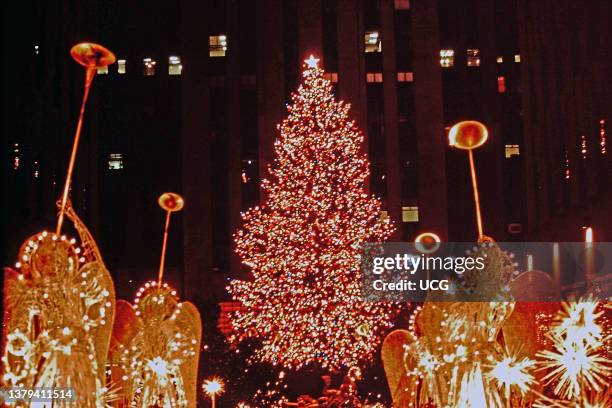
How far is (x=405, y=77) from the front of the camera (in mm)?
32031

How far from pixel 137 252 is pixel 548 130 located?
54.1ft

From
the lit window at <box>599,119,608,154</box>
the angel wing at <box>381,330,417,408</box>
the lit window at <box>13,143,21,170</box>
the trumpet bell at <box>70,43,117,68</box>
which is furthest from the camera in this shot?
the lit window at <box>599,119,608,154</box>

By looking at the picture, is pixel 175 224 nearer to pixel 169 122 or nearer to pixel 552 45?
pixel 169 122

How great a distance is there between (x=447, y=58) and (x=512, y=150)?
476 cm

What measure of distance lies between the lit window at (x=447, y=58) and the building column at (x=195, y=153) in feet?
32.4

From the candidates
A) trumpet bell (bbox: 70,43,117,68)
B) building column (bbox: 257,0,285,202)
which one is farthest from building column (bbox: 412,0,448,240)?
trumpet bell (bbox: 70,43,117,68)

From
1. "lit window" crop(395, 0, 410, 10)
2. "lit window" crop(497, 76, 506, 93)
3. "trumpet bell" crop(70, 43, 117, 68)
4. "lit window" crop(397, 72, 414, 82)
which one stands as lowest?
"trumpet bell" crop(70, 43, 117, 68)

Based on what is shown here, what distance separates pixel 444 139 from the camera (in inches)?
1233

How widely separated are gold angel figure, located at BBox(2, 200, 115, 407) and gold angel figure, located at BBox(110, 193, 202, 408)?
5.45 feet

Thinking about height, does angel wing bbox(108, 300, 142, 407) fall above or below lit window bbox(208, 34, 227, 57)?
below

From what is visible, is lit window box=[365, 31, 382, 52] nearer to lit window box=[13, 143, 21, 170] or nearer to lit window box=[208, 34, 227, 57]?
lit window box=[208, 34, 227, 57]

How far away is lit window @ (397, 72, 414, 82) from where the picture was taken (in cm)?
3203

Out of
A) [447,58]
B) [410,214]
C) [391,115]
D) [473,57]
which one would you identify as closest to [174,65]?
[391,115]

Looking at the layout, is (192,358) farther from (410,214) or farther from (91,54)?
(410,214)
